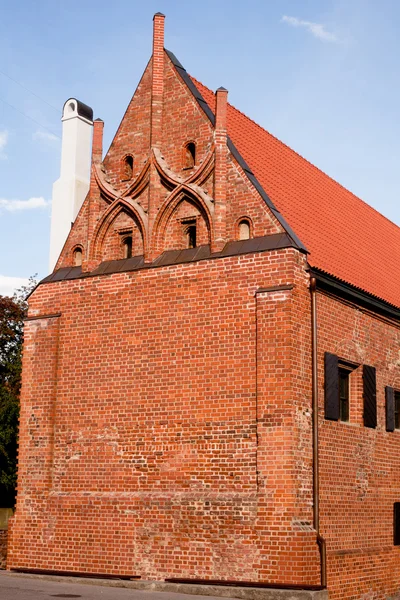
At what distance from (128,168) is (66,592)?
27.4ft

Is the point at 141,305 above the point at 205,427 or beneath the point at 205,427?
above

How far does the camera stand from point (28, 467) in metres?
17.0

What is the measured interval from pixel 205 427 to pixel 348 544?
10.9 ft

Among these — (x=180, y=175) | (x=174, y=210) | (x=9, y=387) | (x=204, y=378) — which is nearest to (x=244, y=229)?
(x=174, y=210)

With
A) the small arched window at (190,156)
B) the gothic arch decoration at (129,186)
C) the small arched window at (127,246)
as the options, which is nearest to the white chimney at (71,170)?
the gothic arch decoration at (129,186)

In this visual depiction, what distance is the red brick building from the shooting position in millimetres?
14297

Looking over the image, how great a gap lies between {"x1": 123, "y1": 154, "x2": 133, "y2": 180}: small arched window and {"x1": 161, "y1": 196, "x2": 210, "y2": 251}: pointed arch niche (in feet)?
5.06

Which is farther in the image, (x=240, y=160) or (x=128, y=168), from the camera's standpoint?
(x=128, y=168)

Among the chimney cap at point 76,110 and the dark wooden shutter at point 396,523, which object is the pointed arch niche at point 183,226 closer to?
the dark wooden shutter at point 396,523

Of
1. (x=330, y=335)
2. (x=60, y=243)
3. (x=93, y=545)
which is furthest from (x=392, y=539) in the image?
(x=60, y=243)

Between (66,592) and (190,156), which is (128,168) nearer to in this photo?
(190,156)

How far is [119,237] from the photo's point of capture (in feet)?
57.1

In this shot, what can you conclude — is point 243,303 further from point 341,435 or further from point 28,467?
point 28,467

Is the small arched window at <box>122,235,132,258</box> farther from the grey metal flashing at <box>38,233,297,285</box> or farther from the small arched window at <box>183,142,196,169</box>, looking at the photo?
the small arched window at <box>183,142,196,169</box>
